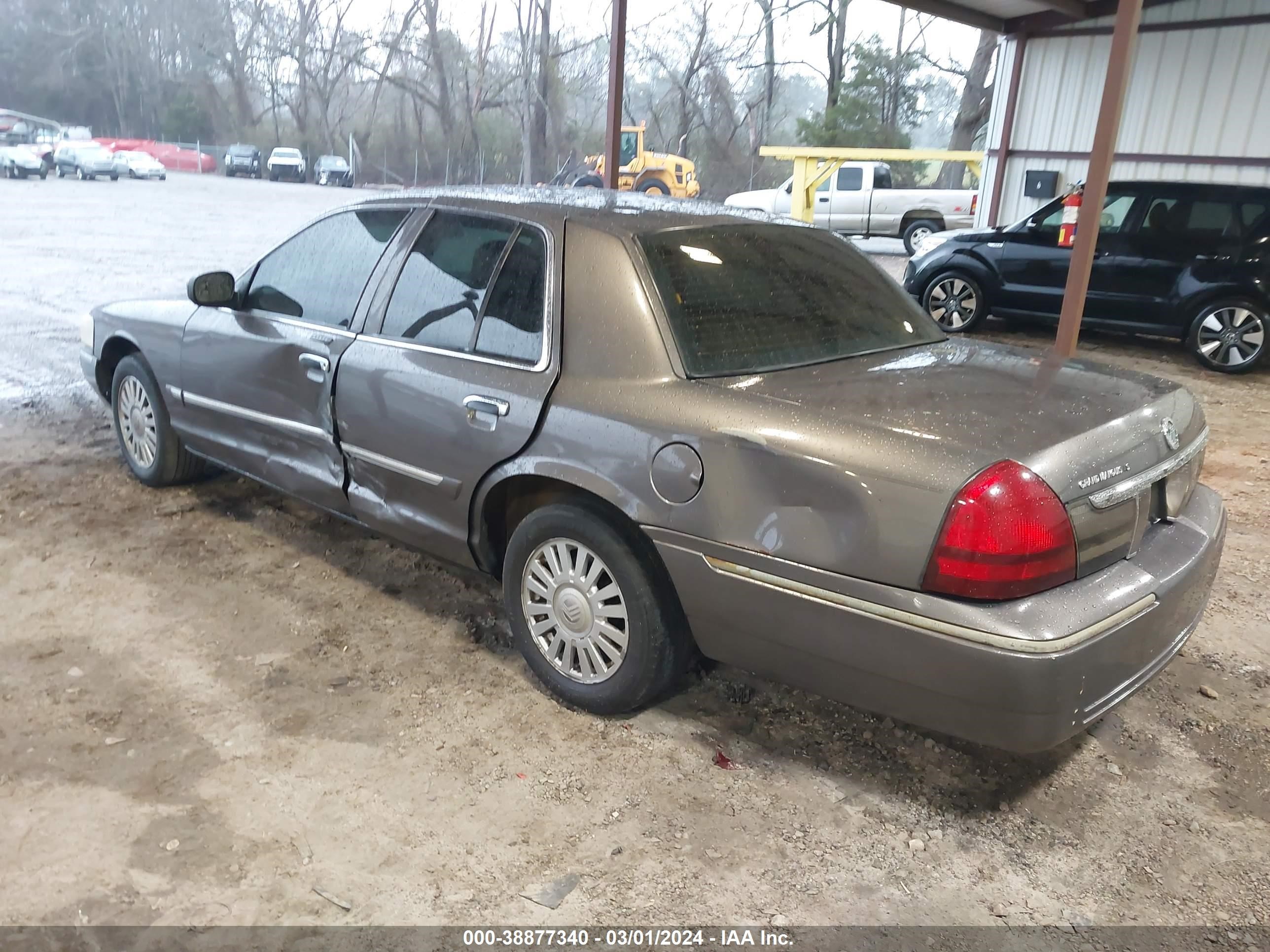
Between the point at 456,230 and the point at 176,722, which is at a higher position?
the point at 456,230

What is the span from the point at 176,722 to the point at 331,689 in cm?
45

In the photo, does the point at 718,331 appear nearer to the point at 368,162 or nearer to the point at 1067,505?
the point at 1067,505

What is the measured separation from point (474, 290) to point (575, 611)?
111 centimetres

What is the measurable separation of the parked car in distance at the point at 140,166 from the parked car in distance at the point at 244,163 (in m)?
0.81

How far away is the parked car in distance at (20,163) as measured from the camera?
1135 centimetres

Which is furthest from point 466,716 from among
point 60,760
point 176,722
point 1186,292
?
point 1186,292

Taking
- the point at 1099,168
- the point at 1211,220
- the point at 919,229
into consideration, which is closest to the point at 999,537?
the point at 1099,168

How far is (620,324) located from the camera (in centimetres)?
279

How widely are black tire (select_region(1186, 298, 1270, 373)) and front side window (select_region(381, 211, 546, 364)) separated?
773 cm

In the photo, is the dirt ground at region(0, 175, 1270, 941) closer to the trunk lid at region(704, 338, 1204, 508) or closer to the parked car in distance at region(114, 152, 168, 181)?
the trunk lid at region(704, 338, 1204, 508)

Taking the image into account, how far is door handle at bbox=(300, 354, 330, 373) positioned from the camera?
3545mm

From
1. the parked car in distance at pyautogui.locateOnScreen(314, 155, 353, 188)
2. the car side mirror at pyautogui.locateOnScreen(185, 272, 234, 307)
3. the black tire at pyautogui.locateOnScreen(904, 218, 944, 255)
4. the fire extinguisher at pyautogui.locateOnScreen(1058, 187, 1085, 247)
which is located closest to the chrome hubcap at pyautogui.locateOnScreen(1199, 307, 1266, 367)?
the fire extinguisher at pyautogui.locateOnScreen(1058, 187, 1085, 247)

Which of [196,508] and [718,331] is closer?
Result: [718,331]

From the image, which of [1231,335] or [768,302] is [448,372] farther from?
[1231,335]
